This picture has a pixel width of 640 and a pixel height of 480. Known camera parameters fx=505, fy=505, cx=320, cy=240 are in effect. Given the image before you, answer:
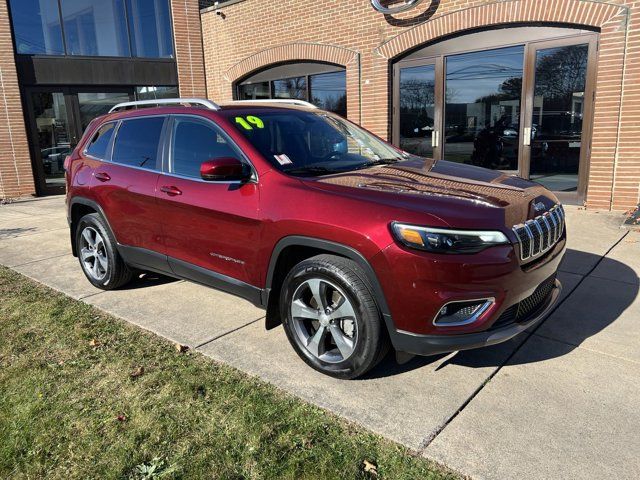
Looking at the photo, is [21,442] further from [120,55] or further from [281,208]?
[120,55]

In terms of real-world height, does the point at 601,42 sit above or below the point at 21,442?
above

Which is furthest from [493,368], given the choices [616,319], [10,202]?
[10,202]

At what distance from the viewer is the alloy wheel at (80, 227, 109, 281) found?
505cm

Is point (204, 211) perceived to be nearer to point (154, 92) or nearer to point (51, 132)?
point (51, 132)

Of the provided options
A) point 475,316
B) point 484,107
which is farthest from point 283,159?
point 484,107

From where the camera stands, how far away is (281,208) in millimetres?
3283

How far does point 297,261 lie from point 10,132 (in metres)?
12.2

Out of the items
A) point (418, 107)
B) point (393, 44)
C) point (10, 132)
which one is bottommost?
point (10, 132)

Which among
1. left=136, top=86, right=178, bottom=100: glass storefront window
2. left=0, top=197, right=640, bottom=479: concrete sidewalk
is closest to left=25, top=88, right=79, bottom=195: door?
left=136, top=86, right=178, bottom=100: glass storefront window

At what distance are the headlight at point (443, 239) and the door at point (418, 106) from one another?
7.53 m

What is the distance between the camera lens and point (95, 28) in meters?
13.4

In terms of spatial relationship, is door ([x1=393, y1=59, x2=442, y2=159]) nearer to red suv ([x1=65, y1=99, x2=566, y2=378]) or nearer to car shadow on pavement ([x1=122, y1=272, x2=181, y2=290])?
red suv ([x1=65, y1=99, x2=566, y2=378])

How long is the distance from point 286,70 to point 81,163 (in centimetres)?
789

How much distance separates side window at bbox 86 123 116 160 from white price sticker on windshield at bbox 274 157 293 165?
7.28ft
